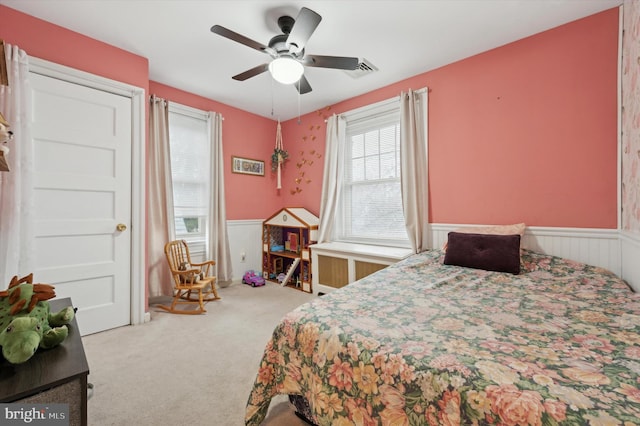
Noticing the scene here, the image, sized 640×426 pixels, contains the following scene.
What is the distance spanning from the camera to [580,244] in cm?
225

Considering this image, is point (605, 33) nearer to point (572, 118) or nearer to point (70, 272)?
point (572, 118)

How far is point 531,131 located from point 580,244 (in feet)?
3.40

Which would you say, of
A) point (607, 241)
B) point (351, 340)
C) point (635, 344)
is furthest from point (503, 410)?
point (607, 241)

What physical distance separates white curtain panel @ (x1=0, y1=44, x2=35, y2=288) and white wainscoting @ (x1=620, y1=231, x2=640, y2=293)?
167 inches

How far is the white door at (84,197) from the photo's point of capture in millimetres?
2230

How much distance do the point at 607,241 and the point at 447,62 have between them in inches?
84.7

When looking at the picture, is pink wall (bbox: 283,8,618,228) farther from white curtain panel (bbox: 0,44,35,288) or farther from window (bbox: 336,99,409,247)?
white curtain panel (bbox: 0,44,35,288)

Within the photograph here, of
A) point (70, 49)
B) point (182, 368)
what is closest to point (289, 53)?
point (70, 49)

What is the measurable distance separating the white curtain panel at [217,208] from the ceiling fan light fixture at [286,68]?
6.58 ft

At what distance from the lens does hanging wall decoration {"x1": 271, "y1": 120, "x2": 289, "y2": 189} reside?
175 inches

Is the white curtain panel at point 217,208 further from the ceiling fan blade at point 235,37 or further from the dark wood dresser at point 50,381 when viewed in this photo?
the dark wood dresser at point 50,381

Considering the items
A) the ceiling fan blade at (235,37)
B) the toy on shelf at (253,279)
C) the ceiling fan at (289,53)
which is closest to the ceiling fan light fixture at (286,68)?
the ceiling fan at (289,53)

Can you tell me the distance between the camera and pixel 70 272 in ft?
7.70

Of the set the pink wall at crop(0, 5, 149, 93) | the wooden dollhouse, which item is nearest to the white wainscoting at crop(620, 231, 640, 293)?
the wooden dollhouse
